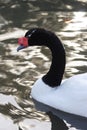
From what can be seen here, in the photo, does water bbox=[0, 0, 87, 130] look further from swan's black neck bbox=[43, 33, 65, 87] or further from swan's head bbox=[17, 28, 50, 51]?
swan's head bbox=[17, 28, 50, 51]

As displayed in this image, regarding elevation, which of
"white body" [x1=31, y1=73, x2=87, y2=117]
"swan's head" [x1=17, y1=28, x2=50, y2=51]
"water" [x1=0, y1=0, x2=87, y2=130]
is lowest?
"water" [x1=0, y1=0, x2=87, y2=130]

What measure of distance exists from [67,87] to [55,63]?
0.52 metres

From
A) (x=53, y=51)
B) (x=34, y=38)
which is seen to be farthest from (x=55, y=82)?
(x=34, y=38)

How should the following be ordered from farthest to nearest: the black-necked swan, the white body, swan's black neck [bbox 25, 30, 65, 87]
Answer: swan's black neck [bbox 25, 30, 65, 87] → the black-necked swan → the white body

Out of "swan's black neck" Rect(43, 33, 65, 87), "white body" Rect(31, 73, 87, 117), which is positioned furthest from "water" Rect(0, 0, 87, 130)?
"swan's black neck" Rect(43, 33, 65, 87)

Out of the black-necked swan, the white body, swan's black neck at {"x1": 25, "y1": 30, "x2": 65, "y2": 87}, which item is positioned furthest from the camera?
swan's black neck at {"x1": 25, "y1": 30, "x2": 65, "y2": 87}

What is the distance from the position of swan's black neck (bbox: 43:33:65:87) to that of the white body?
9 centimetres

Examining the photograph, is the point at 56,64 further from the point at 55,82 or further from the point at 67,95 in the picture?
the point at 67,95

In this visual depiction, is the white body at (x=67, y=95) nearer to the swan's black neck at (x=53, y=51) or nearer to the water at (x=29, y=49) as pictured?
the swan's black neck at (x=53, y=51)

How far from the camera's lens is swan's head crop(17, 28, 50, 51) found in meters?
8.41

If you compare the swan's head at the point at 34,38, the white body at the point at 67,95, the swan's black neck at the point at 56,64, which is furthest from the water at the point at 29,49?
the swan's head at the point at 34,38

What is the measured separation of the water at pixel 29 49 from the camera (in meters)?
8.46

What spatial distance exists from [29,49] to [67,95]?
2812 mm

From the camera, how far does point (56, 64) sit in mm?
8484
